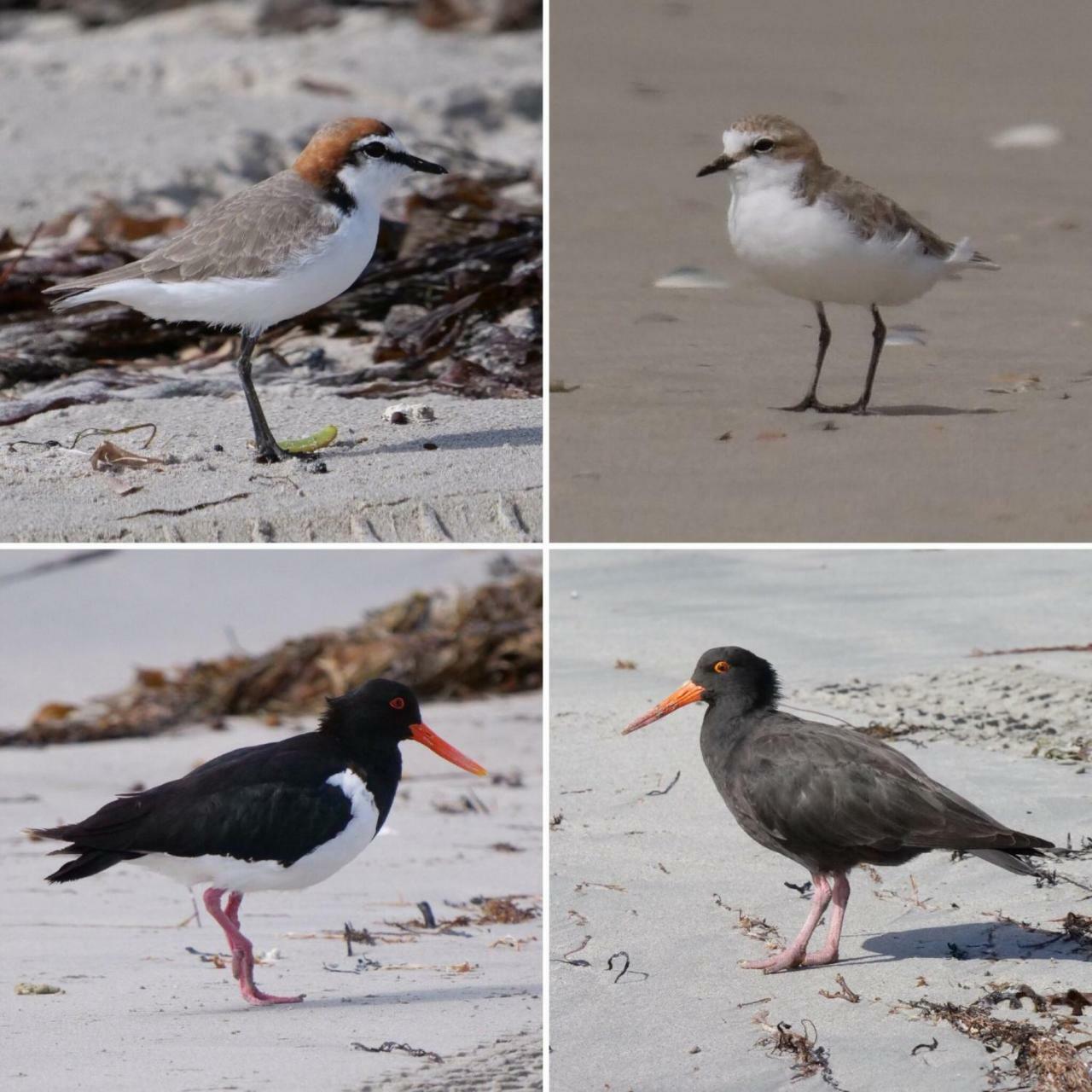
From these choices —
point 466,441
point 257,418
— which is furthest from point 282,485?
point 466,441

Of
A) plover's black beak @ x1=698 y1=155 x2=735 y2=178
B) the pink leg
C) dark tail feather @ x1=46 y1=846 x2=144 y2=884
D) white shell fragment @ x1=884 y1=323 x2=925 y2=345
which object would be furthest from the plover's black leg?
dark tail feather @ x1=46 y1=846 x2=144 y2=884

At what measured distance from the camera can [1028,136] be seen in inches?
291

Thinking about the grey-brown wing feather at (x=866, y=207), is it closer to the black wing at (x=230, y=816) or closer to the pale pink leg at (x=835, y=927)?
the pale pink leg at (x=835, y=927)

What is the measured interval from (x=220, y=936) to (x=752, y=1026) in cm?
162

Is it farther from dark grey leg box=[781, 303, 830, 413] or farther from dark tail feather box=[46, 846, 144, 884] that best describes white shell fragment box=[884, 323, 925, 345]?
dark tail feather box=[46, 846, 144, 884]

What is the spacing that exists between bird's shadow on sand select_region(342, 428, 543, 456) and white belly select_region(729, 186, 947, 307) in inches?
31.6

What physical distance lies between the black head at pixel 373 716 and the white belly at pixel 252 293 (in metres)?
1.07

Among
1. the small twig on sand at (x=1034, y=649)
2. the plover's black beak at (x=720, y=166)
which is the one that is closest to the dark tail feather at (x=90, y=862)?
the plover's black beak at (x=720, y=166)

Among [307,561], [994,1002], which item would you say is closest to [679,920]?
[994,1002]

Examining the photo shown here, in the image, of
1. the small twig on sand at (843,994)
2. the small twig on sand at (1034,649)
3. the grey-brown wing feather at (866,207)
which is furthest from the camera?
the small twig on sand at (1034,649)

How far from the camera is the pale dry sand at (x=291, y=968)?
342 centimetres

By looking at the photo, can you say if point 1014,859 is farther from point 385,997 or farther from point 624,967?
point 385,997

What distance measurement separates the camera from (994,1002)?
342cm

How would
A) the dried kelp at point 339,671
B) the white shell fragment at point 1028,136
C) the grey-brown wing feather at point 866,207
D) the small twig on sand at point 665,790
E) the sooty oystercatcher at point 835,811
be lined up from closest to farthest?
the sooty oystercatcher at point 835,811, the small twig on sand at point 665,790, the grey-brown wing feather at point 866,207, the dried kelp at point 339,671, the white shell fragment at point 1028,136
